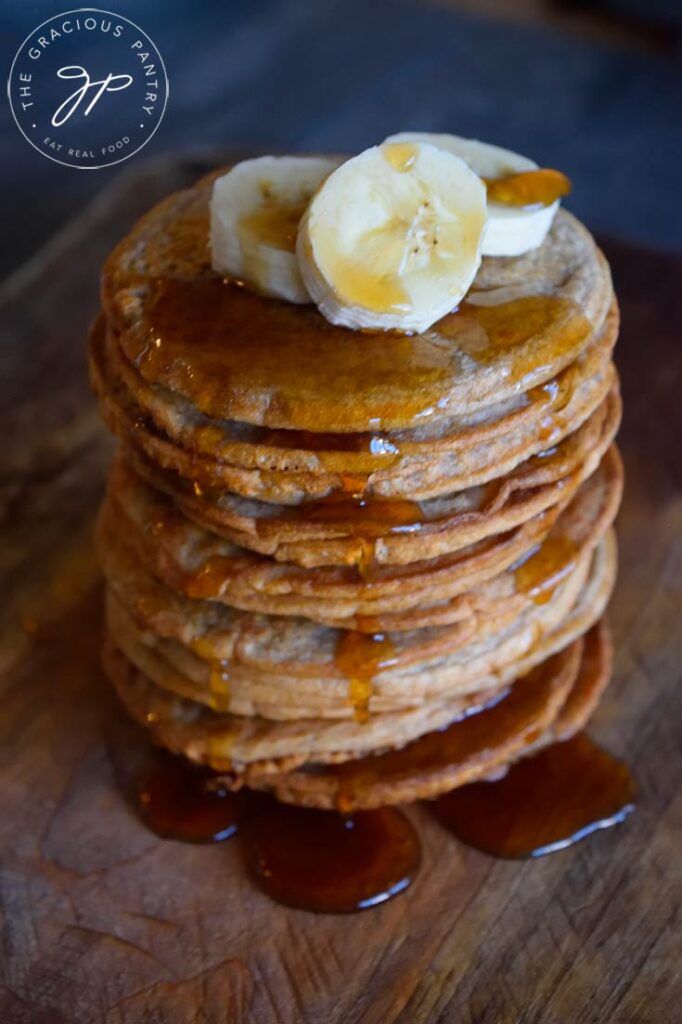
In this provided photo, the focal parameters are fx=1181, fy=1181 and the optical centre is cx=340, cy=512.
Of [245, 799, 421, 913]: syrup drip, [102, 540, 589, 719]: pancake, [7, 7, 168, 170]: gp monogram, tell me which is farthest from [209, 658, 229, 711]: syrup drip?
[7, 7, 168, 170]: gp monogram

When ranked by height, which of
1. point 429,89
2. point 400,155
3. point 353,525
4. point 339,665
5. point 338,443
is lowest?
point 429,89

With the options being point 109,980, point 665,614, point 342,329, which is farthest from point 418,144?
point 109,980

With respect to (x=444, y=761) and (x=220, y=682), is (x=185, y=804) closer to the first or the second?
(x=220, y=682)

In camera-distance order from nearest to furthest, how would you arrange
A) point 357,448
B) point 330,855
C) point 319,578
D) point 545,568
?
point 357,448 < point 319,578 < point 545,568 < point 330,855

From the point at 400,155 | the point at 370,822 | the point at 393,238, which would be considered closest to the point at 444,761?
the point at 370,822

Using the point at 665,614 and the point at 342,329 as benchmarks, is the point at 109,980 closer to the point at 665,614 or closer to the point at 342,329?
the point at 342,329

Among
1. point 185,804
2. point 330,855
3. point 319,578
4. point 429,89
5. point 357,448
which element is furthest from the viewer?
point 429,89

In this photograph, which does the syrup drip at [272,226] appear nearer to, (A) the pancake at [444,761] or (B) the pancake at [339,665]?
(B) the pancake at [339,665]
